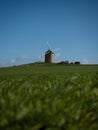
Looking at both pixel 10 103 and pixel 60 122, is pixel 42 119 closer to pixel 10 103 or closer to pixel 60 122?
pixel 60 122

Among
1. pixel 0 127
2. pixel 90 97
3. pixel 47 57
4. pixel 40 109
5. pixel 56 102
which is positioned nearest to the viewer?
pixel 0 127

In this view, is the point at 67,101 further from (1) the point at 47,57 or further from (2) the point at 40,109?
(1) the point at 47,57

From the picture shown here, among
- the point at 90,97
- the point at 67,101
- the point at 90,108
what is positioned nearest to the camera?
the point at 67,101

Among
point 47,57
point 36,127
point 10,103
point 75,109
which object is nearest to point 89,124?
point 75,109

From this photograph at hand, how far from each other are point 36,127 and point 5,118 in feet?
1.02

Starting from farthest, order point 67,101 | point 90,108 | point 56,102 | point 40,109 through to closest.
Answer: point 90,108 < point 67,101 < point 56,102 < point 40,109

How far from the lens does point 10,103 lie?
9.68 ft

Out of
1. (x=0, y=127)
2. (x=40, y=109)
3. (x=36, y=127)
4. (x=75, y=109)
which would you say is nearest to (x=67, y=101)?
(x=75, y=109)

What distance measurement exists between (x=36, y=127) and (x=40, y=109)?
253mm

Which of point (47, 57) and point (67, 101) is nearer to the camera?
point (67, 101)

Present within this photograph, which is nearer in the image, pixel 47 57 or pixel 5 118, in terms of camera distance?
pixel 5 118

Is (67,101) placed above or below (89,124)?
above

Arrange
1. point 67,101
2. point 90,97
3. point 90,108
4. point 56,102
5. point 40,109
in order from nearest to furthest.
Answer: point 40,109 → point 56,102 → point 67,101 → point 90,108 → point 90,97

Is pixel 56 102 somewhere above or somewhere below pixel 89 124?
above
